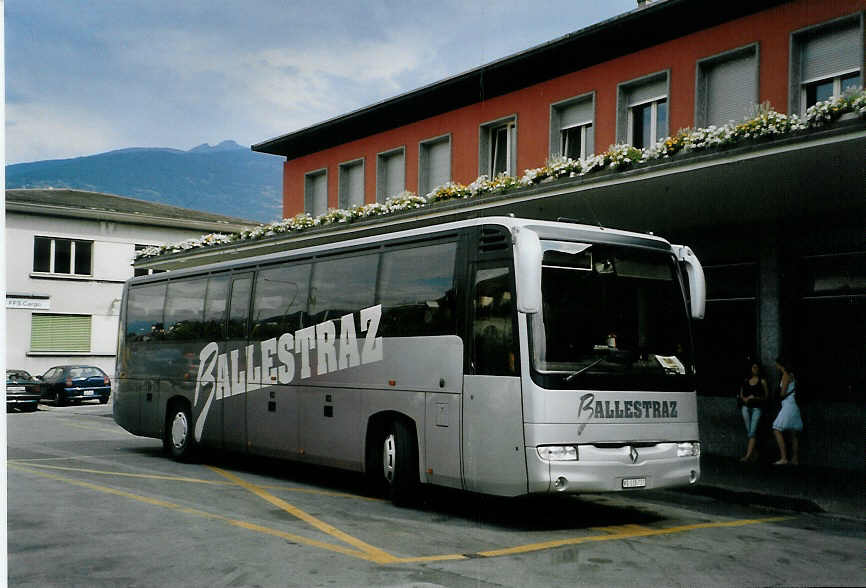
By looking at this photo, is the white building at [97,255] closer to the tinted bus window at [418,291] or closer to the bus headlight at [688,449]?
the tinted bus window at [418,291]

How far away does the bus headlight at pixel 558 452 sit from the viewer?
8727 millimetres

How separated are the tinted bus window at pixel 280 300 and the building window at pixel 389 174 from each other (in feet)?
36.5

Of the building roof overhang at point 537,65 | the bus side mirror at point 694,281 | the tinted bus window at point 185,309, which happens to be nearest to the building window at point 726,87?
the building roof overhang at point 537,65

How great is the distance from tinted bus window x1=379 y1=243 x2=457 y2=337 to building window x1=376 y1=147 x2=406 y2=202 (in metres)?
13.5

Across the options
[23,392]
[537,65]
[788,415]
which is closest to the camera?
[788,415]

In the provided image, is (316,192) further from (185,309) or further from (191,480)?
(191,480)

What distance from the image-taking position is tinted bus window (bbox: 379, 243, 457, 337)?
1006 centimetres

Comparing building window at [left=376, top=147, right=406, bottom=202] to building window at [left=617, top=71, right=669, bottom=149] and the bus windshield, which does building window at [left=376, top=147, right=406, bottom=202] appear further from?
the bus windshield

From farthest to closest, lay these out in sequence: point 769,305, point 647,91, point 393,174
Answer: point 393,174 < point 647,91 < point 769,305

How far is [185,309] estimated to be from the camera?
15531mm

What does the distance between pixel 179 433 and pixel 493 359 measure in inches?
312

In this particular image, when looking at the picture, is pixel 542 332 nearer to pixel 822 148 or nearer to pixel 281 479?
pixel 822 148

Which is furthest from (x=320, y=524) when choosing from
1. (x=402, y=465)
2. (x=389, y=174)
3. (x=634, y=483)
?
(x=389, y=174)

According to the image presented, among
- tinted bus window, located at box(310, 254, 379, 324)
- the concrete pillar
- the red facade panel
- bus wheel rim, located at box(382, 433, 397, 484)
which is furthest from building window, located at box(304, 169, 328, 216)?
bus wheel rim, located at box(382, 433, 397, 484)
